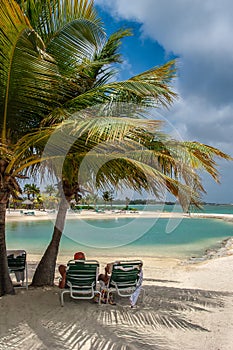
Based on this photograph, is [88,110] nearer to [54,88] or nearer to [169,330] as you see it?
[54,88]

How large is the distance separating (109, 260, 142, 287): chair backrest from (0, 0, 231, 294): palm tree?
1444 millimetres

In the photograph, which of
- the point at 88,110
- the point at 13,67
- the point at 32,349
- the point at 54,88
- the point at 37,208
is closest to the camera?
the point at 32,349

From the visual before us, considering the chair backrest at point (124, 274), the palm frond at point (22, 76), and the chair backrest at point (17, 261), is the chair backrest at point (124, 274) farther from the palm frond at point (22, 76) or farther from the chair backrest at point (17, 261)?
the palm frond at point (22, 76)

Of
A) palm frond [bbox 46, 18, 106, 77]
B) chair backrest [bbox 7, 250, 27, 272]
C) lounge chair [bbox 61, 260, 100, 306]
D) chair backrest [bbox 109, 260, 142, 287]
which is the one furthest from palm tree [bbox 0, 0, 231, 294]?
chair backrest [bbox 109, 260, 142, 287]

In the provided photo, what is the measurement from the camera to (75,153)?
199 inches

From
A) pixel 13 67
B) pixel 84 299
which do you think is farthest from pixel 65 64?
pixel 84 299

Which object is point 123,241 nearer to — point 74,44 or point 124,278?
point 124,278

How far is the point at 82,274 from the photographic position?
17.8 feet

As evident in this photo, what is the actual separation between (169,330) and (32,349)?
1954 millimetres

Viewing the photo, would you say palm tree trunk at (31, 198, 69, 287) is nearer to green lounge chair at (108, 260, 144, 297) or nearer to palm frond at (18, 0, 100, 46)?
green lounge chair at (108, 260, 144, 297)

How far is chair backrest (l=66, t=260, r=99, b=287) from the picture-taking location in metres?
5.40

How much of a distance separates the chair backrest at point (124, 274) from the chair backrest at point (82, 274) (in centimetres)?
38

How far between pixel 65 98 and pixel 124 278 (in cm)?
350

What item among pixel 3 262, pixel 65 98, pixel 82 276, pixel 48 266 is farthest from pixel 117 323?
pixel 65 98
